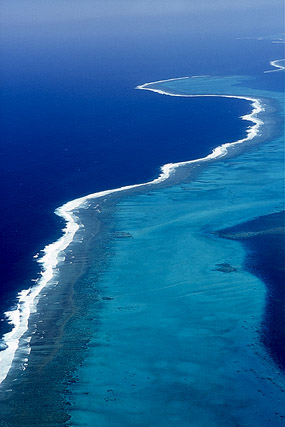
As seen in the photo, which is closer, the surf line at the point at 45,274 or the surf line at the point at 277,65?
the surf line at the point at 45,274

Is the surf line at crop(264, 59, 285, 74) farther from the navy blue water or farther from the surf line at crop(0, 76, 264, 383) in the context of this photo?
the surf line at crop(0, 76, 264, 383)

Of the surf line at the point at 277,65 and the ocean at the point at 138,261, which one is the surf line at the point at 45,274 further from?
the surf line at the point at 277,65

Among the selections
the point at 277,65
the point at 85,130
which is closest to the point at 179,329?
the point at 85,130

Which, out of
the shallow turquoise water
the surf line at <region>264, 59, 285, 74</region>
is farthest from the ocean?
the surf line at <region>264, 59, 285, 74</region>

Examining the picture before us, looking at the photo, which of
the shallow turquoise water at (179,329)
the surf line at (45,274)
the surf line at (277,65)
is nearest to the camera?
the shallow turquoise water at (179,329)

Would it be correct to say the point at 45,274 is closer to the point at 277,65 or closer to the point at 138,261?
the point at 138,261

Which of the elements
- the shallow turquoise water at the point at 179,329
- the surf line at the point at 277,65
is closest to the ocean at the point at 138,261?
the shallow turquoise water at the point at 179,329
